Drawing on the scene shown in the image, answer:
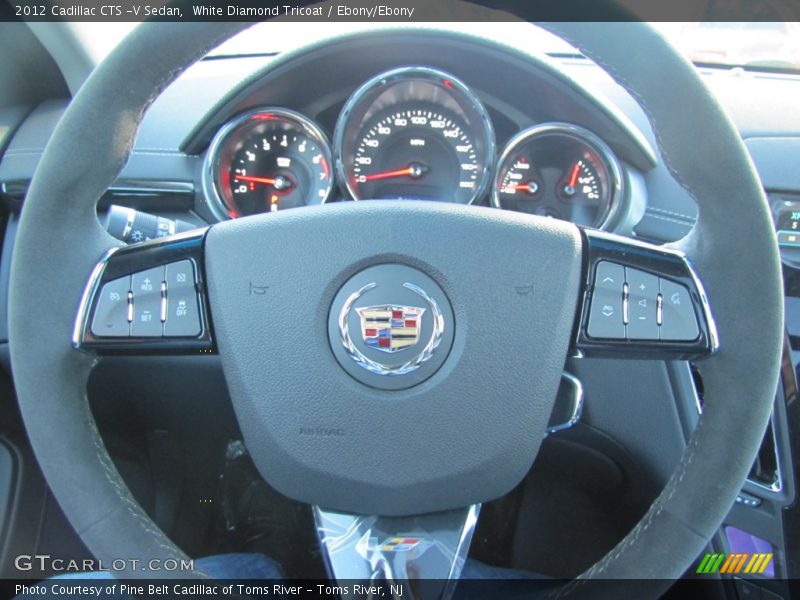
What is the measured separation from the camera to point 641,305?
1.06 meters

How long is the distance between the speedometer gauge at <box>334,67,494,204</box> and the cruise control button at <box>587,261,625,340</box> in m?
0.84

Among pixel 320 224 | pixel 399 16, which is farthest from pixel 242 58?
pixel 320 224

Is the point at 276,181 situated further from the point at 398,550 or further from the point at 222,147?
the point at 398,550

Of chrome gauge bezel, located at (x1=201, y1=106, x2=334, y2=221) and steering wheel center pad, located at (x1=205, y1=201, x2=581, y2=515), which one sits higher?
chrome gauge bezel, located at (x1=201, y1=106, x2=334, y2=221)

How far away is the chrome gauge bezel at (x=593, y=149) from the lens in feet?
6.12

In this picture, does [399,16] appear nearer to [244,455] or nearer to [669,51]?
[669,51]

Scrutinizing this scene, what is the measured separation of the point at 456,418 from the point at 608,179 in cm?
107

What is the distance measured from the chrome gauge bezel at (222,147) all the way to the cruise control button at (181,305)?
0.80 m

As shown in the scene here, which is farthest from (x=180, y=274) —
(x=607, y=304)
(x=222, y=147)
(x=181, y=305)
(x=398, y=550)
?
(x=222, y=147)

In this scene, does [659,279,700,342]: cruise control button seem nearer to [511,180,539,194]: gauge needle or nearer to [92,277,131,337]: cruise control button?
[92,277,131,337]: cruise control button

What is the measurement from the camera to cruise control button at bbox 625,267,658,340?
105 centimetres

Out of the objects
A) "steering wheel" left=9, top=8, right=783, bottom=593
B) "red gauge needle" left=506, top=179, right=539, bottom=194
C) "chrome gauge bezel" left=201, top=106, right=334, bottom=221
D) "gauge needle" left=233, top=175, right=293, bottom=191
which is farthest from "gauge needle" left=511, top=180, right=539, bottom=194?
"steering wheel" left=9, top=8, right=783, bottom=593

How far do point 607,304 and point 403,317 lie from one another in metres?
0.28

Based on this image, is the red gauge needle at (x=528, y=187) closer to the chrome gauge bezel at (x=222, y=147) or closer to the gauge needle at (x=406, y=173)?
the gauge needle at (x=406, y=173)
